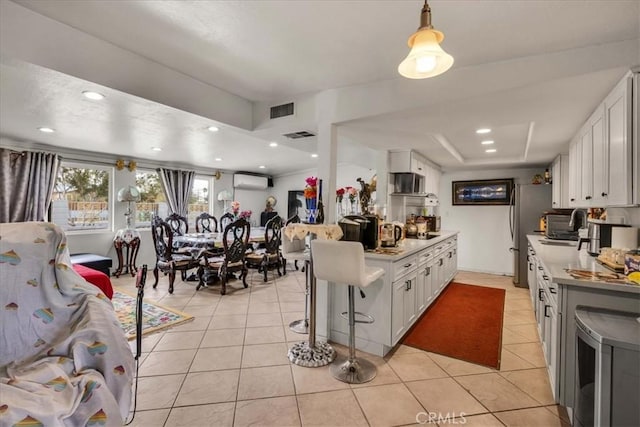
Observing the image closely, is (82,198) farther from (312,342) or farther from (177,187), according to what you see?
(312,342)

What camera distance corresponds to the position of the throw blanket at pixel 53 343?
105 centimetres

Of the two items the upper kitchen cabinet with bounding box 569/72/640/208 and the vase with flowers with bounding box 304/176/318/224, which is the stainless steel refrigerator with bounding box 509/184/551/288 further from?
the vase with flowers with bounding box 304/176/318/224

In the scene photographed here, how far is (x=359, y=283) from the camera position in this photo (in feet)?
6.73

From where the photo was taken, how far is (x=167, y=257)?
4355 millimetres

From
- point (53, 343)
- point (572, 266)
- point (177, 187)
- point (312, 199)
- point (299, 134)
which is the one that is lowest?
point (53, 343)

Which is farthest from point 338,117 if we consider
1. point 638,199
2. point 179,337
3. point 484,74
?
point 179,337

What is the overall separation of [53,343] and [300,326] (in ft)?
6.90

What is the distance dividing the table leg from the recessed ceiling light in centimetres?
219

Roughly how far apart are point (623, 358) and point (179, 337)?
3.15m

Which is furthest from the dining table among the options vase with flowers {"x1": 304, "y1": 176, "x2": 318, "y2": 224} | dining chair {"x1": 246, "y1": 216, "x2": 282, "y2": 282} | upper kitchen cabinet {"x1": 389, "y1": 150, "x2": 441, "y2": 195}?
dining chair {"x1": 246, "y1": 216, "x2": 282, "y2": 282}

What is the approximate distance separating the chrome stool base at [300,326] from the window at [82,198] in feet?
14.3

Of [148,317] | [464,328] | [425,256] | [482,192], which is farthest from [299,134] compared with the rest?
[482,192]

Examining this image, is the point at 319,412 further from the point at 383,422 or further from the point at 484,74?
the point at 484,74

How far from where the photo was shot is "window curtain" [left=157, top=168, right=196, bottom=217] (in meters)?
6.03
